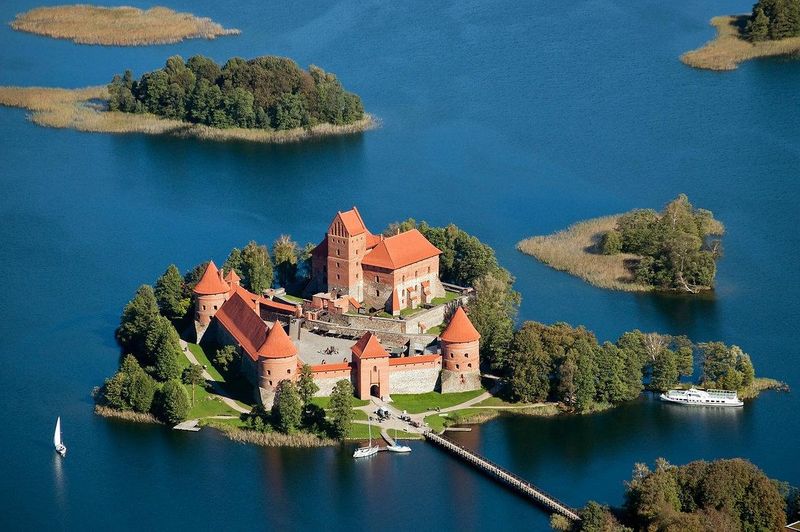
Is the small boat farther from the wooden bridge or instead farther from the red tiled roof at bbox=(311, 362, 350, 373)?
the red tiled roof at bbox=(311, 362, 350, 373)

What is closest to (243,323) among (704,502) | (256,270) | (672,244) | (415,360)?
(256,270)

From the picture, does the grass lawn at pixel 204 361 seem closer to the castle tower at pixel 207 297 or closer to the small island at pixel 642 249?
the castle tower at pixel 207 297

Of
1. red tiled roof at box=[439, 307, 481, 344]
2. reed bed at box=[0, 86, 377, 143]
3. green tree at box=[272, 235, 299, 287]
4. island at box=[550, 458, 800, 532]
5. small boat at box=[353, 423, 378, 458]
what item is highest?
reed bed at box=[0, 86, 377, 143]

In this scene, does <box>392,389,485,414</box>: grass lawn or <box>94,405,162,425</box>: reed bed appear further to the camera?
<box>392,389,485,414</box>: grass lawn

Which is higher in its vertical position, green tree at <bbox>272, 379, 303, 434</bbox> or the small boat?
green tree at <bbox>272, 379, 303, 434</bbox>

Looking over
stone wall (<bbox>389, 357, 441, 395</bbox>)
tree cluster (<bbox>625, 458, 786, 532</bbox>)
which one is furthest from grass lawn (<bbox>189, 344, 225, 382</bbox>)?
tree cluster (<bbox>625, 458, 786, 532</bbox>)

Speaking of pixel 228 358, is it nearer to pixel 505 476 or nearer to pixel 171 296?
pixel 171 296

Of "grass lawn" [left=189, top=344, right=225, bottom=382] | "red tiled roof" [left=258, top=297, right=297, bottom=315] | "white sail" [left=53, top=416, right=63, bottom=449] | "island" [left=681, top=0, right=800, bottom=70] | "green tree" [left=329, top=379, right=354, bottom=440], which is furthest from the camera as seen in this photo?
"island" [left=681, top=0, right=800, bottom=70]

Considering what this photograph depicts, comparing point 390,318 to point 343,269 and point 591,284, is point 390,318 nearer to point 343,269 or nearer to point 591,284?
point 343,269

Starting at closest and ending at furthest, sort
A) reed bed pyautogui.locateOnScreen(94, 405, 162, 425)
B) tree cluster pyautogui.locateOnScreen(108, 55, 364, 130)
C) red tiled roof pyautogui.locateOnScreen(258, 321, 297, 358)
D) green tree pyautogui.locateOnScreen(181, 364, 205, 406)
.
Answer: red tiled roof pyautogui.locateOnScreen(258, 321, 297, 358) < reed bed pyautogui.locateOnScreen(94, 405, 162, 425) < green tree pyautogui.locateOnScreen(181, 364, 205, 406) < tree cluster pyautogui.locateOnScreen(108, 55, 364, 130)
